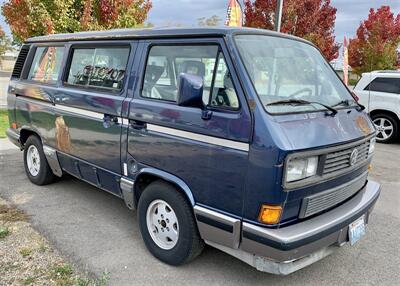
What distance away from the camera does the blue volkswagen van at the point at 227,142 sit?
2611mm

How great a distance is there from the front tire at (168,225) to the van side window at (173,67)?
2.73ft

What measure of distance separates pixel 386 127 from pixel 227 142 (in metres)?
8.15

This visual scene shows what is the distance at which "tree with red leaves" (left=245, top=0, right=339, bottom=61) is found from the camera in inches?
587

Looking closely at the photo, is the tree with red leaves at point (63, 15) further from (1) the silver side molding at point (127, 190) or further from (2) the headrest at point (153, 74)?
(1) the silver side molding at point (127, 190)

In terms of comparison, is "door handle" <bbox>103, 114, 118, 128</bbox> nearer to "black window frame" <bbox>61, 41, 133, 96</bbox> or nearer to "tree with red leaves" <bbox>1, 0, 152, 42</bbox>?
"black window frame" <bbox>61, 41, 133, 96</bbox>

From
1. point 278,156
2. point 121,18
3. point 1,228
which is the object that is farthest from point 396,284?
point 121,18

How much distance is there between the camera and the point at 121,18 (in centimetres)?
937

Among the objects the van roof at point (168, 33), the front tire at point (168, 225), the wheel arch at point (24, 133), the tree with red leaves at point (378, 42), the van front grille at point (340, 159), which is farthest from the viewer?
the tree with red leaves at point (378, 42)

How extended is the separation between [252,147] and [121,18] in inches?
309

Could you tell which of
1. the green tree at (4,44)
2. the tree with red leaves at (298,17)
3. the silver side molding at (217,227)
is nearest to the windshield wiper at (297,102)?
the silver side molding at (217,227)

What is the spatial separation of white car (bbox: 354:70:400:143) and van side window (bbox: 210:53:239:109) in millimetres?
7696

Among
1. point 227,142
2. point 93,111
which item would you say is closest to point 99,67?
point 93,111

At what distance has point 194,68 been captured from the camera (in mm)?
3129

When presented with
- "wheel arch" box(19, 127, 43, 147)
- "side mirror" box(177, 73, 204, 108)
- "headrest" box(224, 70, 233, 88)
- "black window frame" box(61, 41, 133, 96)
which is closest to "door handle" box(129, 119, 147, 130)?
"black window frame" box(61, 41, 133, 96)
